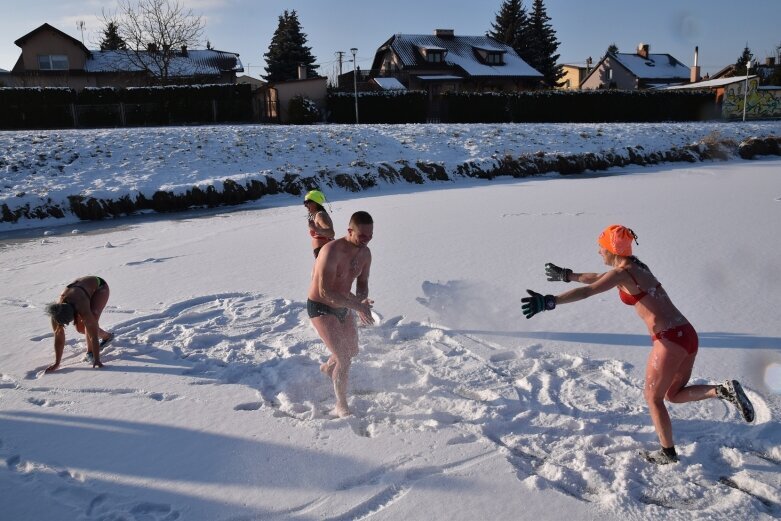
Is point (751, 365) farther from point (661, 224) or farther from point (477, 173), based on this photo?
point (477, 173)

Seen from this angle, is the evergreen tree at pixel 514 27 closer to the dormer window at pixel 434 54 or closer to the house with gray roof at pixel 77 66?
the dormer window at pixel 434 54

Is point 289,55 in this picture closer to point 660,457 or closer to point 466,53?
point 466,53

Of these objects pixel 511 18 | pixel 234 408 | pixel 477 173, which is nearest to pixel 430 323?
pixel 234 408

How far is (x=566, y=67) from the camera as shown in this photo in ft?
239

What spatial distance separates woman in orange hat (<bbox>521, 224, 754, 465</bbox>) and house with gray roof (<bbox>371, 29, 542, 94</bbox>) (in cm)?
3979

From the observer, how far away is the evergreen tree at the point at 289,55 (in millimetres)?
47375

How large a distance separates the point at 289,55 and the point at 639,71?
29880mm

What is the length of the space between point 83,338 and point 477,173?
44.1 feet

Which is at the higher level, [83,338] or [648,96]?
[648,96]

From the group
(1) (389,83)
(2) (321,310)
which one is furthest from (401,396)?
(1) (389,83)

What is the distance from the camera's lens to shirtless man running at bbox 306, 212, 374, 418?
3.72m

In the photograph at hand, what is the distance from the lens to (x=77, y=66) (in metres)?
37.8

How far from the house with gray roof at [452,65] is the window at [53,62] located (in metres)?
21.2

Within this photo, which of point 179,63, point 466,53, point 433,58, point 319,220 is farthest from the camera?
point 466,53
